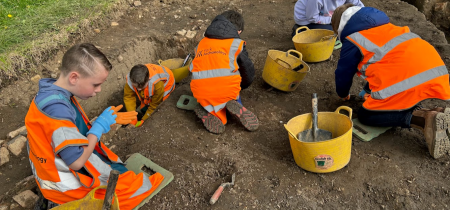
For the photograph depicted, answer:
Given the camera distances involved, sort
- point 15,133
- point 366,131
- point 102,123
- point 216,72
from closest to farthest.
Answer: point 102,123
point 366,131
point 216,72
point 15,133

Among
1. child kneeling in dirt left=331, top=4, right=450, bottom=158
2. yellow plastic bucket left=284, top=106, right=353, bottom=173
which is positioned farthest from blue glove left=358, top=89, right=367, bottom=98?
yellow plastic bucket left=284, top=106, right=353, bottom=173

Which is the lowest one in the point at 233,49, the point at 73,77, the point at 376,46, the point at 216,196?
the point at 216,196

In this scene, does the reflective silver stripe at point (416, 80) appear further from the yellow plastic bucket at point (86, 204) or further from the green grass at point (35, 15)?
the green grass at point (35, 15)

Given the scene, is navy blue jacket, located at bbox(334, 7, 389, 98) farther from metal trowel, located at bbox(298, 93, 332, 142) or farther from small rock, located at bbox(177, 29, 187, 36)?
small rock, located at bbox(177, 29, 187, 36)

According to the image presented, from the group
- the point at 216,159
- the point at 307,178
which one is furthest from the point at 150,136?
the point at 307,178

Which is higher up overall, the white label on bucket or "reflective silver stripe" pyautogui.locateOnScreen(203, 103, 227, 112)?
the white label on bucket

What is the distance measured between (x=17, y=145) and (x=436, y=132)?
425 cm

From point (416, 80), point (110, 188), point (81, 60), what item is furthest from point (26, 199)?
point (416, 80)

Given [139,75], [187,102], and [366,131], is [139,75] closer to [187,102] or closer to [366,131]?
[187,102]

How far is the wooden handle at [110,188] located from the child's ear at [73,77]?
74 cm

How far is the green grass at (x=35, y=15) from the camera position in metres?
4.60

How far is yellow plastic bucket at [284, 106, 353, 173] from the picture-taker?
8.48 feet

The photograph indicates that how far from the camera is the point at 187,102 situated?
4.01m

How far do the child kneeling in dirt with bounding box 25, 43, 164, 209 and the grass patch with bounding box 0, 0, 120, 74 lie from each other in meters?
2.57
